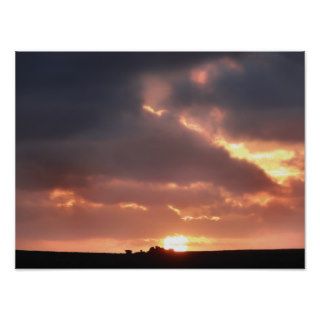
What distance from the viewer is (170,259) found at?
464 inches

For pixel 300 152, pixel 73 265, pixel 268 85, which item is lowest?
pixel 73 265

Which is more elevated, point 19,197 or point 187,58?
point 187,58

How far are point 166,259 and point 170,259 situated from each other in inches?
2.4

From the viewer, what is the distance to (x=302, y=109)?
38.8 feet

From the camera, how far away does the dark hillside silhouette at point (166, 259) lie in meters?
11.7

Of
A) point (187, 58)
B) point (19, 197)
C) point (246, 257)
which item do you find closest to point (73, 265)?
point (19, 197)

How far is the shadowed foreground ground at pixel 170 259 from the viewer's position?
1168cm

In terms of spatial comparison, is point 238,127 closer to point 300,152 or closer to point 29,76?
point 300,152

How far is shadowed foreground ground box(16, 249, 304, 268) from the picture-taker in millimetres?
11680

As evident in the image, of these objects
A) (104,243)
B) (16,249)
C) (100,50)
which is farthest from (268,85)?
(16,249)

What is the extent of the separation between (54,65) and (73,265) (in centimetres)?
311

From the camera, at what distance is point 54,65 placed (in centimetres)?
1209

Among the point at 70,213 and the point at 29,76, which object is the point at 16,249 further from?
the point at 29,76

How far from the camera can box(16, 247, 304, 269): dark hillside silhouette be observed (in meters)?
11.7
